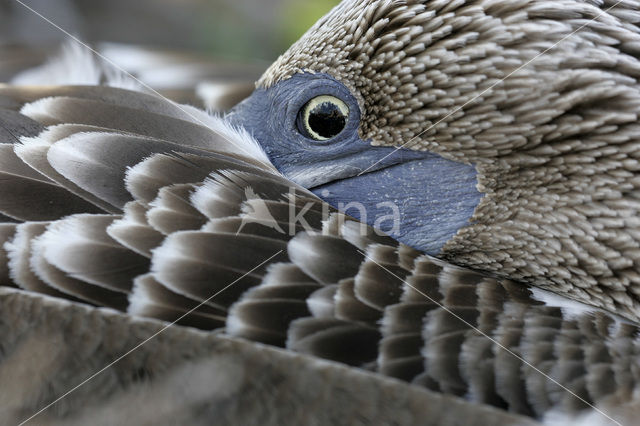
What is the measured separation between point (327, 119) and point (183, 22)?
9.05 feet

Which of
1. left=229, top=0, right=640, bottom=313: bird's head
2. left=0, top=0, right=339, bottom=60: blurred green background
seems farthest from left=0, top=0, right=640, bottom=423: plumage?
left=0, top=0, right=339, bottom=60: blurred green background

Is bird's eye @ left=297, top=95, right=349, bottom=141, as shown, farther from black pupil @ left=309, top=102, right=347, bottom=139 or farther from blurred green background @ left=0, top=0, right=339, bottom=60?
blurred green background @ left=0, top=0, right=339, bottom=60

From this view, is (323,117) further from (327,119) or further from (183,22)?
(183,22)

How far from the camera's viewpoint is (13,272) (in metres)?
1.51

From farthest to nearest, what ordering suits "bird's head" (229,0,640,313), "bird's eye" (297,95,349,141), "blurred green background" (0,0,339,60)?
"blurred green background" (0,0,339,60) < "bird's eye" (297,95,349,141) < "bird's head" (229,0,640,313)

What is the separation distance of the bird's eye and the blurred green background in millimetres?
1739

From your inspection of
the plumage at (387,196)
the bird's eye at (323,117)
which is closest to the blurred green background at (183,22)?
the bird's eye at (323,117)

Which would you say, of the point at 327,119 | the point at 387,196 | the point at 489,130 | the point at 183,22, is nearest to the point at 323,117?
the point at 327,119

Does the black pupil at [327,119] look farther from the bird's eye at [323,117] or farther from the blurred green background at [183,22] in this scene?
the blurred green background at [183,22]

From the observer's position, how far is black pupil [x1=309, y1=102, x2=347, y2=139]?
2.05 m

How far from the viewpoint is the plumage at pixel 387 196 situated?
4.98 feet

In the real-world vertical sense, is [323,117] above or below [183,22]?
below

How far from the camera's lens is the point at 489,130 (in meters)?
1.87

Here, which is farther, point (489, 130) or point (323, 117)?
point (323, 117)
